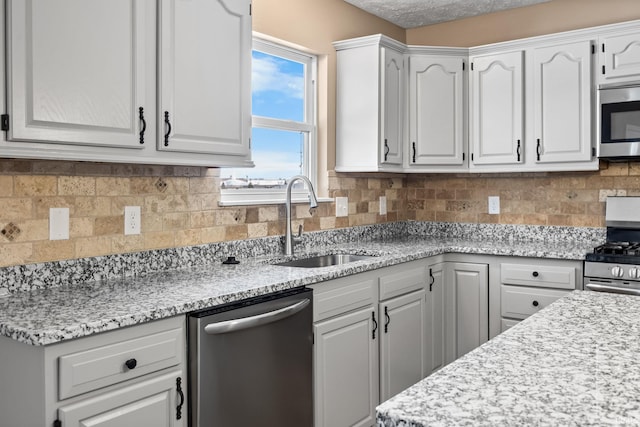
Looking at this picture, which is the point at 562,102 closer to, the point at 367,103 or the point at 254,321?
the point at 367,103

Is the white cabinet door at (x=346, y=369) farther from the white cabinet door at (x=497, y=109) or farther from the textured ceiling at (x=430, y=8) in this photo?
the textured ceiling at (x=430, y=8)

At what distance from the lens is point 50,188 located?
7.07ft

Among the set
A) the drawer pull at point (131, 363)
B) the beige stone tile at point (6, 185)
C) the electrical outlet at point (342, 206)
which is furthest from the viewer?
the electrical outlet at point (342, 206)

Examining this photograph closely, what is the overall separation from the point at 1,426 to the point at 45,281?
577 mm

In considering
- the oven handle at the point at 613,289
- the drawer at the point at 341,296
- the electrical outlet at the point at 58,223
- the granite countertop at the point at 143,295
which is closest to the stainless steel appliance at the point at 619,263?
the oven handle at the point at 613,289

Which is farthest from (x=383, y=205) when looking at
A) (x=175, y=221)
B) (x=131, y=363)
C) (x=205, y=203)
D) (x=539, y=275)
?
(x=131, y=363)

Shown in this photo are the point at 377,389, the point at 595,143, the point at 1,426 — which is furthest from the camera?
the point at 595,143

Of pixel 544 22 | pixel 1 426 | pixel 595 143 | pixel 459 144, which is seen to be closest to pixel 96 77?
pixel 1 426

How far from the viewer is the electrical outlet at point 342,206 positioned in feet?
12.3

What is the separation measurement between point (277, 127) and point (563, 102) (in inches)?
69.5

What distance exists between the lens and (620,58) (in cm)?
335

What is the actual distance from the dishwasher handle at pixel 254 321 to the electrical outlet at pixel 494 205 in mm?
2184

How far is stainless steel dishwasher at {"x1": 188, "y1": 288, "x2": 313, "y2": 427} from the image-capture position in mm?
1899

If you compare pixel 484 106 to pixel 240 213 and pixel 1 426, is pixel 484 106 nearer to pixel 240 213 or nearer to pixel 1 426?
pixel 240 213
